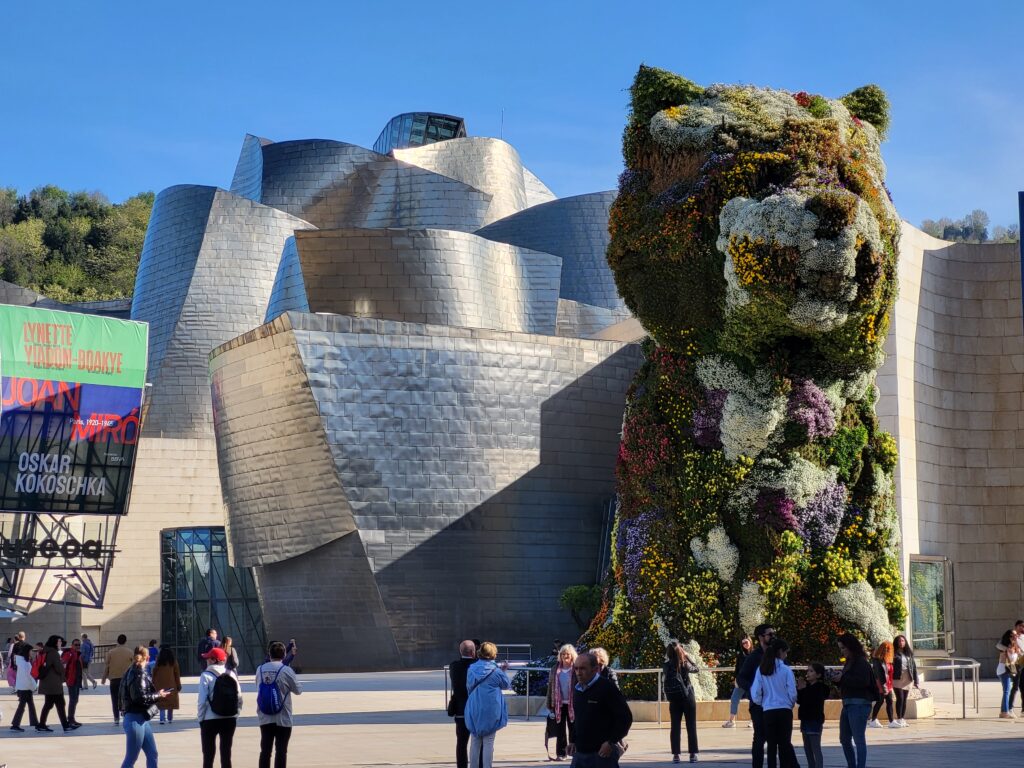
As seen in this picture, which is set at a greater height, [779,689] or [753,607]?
[753,607]

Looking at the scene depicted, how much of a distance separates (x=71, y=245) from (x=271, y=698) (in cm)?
10958

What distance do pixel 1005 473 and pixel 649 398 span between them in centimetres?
1481

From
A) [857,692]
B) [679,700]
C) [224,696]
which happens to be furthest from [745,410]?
[224,696]

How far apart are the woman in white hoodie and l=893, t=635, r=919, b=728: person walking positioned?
687 centimetres

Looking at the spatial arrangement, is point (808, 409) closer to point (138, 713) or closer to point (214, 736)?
point (214, 736)

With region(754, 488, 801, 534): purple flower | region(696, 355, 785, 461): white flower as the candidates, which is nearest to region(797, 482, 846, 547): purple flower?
region(754, 488, 801, 534): purple flower

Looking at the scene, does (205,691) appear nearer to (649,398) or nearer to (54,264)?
(649,398)

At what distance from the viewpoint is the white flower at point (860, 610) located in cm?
1772

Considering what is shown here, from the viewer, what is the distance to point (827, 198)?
16.4m

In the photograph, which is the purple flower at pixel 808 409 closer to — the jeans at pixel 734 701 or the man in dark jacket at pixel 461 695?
the jeans at pixel 734 701

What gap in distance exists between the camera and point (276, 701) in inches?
452

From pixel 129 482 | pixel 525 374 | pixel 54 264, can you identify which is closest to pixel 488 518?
pixel 525 374

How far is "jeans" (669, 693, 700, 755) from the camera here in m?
13.7

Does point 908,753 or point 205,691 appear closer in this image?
point 205,691
